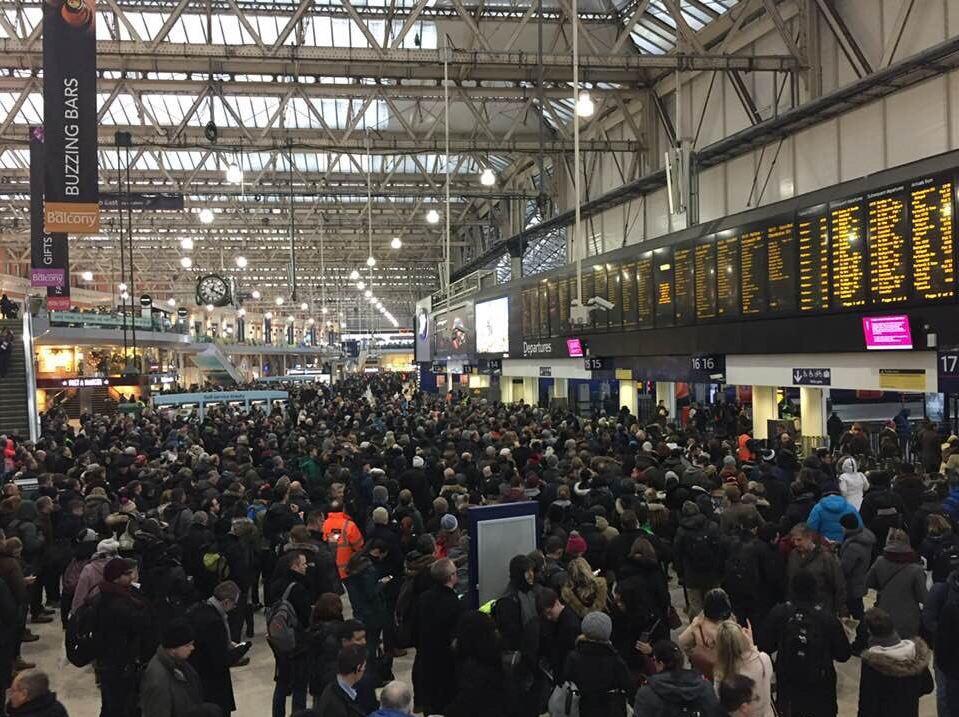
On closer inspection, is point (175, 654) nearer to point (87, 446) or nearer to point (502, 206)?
point (87, 446)

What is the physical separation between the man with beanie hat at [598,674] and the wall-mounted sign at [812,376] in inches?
322

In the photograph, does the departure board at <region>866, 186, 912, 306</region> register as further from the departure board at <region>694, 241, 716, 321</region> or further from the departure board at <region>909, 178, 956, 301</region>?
the departure board at <region>694, 241, 716, 321</region>

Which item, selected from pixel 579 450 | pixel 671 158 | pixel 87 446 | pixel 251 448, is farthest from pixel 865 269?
pixel 87 446

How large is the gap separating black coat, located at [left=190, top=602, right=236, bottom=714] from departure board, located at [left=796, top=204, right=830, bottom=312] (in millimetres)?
9227

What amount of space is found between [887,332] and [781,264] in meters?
2.27

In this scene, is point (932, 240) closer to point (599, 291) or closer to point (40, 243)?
point (599, 291)

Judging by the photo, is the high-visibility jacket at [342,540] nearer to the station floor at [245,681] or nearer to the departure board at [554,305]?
the station floor at [245,681]

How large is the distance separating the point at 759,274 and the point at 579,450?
3.96 meters

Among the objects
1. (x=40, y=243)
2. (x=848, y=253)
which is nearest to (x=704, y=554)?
(x=848, y=253)

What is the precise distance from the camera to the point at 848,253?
10555 millimetres

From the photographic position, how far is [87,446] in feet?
49.2

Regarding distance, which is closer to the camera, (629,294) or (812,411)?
(812,411)

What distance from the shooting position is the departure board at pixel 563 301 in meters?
19.7

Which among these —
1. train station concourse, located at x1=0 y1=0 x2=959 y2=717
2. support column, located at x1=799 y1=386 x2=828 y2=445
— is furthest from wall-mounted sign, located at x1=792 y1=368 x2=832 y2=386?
support column, located at x1=799 y1=386 x2=828 y2=445
